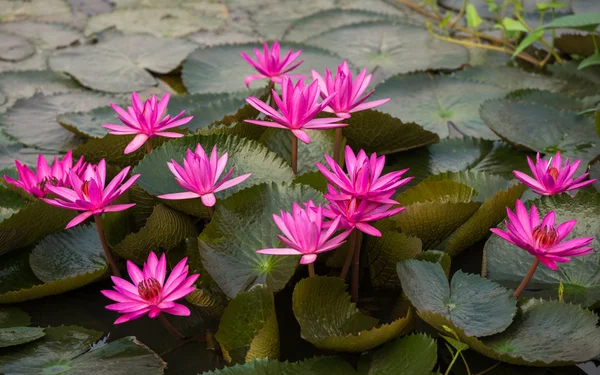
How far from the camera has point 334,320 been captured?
3.37 feet

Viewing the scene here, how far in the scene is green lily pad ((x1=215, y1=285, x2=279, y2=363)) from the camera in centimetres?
98

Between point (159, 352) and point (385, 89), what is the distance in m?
1.06

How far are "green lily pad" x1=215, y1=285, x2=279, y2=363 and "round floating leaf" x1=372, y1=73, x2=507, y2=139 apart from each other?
874 millimetres

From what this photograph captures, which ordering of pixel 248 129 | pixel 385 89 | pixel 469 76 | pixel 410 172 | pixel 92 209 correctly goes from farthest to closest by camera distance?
1. pixel 469 76
2. pixel 385 89
3. pixel 410 172
4. pixel 248 129
5. pixel 92 209

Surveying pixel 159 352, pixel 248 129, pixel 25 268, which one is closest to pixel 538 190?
pixel 248 129

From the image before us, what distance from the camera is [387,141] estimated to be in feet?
4.75

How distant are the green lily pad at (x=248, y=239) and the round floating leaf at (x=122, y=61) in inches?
42.1

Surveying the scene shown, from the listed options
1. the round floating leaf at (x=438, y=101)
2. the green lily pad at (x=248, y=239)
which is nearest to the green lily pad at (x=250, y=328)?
the green lily pad at (x=248, y=239)

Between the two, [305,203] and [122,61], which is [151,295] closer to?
[305,203]

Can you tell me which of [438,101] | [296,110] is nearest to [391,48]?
[438,101]

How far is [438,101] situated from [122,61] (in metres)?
1.07

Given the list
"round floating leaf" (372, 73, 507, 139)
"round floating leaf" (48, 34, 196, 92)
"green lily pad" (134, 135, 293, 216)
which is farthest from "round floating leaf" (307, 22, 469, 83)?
"green lily pad" (134, 135, 293, 216)

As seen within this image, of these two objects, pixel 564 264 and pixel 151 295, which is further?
pixel 564 264

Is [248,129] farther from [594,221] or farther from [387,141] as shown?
[594,221]
